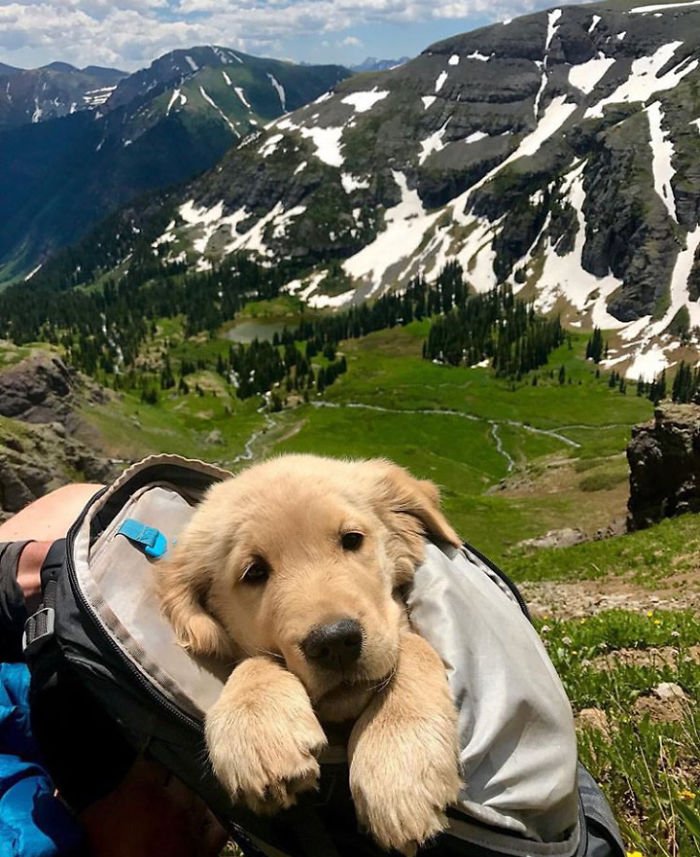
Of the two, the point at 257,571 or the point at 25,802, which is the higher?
the point at 257,571

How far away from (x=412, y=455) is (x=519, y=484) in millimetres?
41682

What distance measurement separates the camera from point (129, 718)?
384 cm

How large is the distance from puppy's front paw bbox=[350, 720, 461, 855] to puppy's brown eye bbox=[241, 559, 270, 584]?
1136 millimetres

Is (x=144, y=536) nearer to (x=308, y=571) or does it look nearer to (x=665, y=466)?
(x=308, y=571)

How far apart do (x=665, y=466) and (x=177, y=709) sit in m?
37.2

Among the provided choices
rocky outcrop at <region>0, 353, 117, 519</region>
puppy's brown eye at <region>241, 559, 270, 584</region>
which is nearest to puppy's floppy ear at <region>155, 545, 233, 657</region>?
puppy's brown eye at <region>241, 559, 270, 584</region>

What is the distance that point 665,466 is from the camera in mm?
36812

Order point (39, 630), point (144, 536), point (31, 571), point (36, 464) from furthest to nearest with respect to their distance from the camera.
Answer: point (36, 464), point (31, 571), point (144, 536), point (39, 630)

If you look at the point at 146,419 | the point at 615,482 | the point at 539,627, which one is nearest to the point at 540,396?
the point at 146,419

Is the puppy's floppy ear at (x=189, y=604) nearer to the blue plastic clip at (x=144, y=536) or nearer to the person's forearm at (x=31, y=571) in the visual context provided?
the blue plastic clip at (x=144, y=536)

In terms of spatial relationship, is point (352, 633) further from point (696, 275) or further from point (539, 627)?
point (696, 275)

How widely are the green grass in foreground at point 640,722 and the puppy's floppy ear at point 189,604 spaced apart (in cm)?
259

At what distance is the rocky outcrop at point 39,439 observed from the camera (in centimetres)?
3638

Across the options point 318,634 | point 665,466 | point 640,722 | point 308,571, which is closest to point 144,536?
point 308,571
